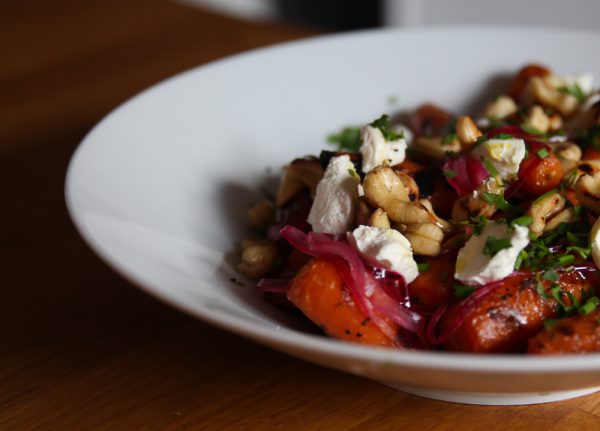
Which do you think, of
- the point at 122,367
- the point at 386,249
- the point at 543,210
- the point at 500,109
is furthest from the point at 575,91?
the point at 122,367

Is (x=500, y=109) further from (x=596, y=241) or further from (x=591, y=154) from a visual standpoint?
(x=596, y=241)

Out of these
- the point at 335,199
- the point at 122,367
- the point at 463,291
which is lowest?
the point at 122,367

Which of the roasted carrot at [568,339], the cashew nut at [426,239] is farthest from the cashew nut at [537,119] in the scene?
the roasted carrot at [568,339]

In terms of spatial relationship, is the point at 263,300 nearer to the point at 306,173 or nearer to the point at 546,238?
the point at 306,173

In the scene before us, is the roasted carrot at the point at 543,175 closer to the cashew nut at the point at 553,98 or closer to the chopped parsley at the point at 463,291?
the chopped parsley at the point at 463,291

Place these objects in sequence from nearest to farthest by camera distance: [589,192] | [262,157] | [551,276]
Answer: [551,276] < [589,192] < [262,157]

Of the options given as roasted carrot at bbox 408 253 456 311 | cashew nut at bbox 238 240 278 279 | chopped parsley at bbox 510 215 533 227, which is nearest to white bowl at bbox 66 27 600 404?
cashew nut at bbox 238 240 278 279
